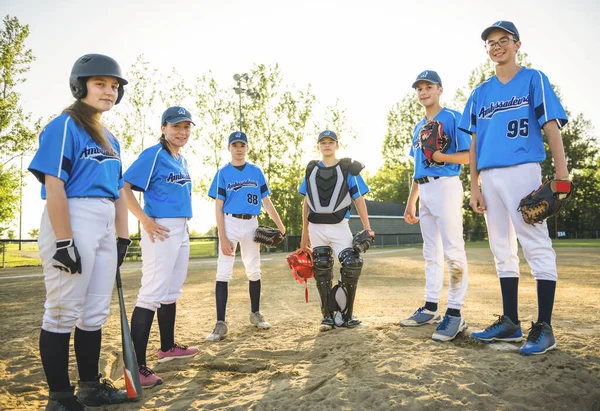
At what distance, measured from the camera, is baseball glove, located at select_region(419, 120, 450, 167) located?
414 cm

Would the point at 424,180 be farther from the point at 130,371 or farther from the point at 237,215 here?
the point at 130,371

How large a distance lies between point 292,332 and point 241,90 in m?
18.2

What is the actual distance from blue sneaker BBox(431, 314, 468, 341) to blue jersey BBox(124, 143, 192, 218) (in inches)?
97.2

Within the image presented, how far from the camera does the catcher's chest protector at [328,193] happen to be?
4.77 meters

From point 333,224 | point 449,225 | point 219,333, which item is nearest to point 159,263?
point 219,333

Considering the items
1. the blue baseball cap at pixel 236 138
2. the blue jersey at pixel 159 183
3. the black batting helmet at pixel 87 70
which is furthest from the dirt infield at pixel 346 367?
the blue baseball cap at pixel 236 138

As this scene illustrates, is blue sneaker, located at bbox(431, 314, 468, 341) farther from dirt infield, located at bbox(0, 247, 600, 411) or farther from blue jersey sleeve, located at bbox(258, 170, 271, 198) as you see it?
blue jersey sleeve, located at bbox(258, 170, 271, 198)

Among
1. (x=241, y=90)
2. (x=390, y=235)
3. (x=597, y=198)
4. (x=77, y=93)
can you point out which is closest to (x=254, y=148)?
(x=241, y=90)

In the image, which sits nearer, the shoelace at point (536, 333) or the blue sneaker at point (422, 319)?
the shoelace at point (536, 333)

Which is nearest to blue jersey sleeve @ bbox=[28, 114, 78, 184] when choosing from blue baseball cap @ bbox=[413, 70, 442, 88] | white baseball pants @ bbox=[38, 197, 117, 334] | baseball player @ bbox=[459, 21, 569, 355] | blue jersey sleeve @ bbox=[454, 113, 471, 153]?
white baseball pants @ bbox=[38, 197, 117, 334]

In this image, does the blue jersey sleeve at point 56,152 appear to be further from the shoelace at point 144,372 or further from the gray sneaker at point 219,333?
the gray sneaker at point 219,333

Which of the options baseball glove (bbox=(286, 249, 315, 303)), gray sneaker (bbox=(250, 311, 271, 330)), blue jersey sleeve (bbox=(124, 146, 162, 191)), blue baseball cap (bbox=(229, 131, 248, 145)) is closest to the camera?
blue jersey sleeve (bbox=(124, 146, 162, 191))

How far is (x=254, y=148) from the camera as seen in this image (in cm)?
2717

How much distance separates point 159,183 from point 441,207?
2.67 m
